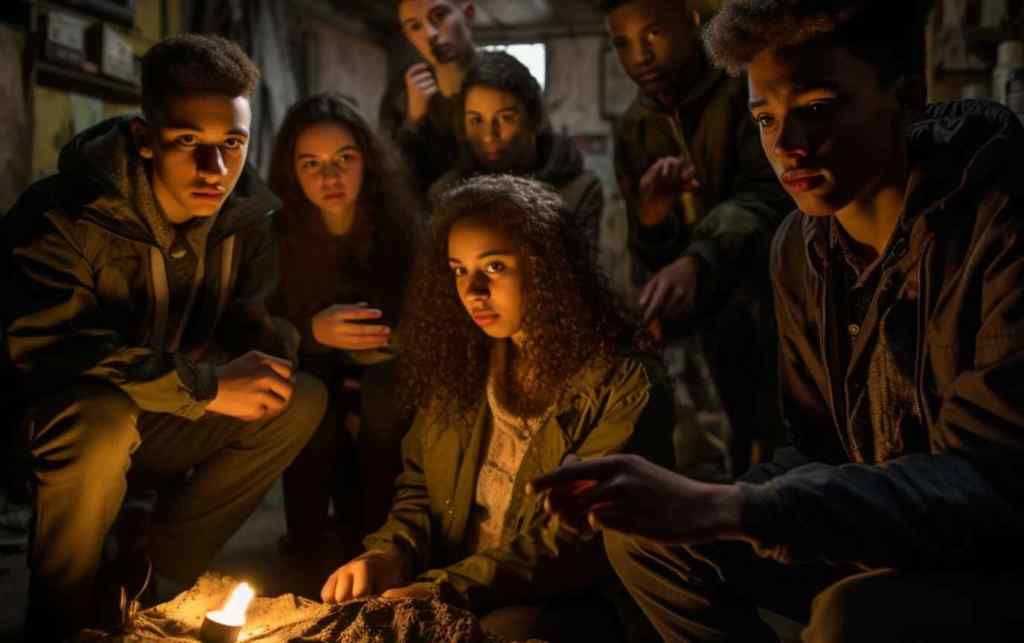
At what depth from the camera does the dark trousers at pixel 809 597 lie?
1.69 metres

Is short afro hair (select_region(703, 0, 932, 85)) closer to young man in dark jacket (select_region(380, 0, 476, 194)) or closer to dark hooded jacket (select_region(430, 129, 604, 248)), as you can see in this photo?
dark hooded jacket (select_region(430, 129, 604, 248))

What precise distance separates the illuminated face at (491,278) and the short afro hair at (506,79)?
4.82ft

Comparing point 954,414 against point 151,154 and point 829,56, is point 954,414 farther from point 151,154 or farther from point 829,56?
point 151,154

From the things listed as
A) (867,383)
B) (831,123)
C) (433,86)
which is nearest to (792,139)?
(831,123)

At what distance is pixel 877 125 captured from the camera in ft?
6.75

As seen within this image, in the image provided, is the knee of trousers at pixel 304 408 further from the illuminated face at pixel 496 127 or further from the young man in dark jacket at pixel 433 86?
the young man in dark jacket at pixel 433 86

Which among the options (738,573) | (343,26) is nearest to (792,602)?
(738,573)

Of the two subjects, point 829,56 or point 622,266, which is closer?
point 829,56

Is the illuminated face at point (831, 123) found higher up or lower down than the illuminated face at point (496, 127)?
lower down

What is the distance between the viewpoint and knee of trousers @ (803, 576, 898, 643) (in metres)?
1.71

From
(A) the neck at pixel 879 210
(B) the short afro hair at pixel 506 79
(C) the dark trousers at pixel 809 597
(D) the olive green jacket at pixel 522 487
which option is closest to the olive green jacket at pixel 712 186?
(B) the short afro hair at pixel 506 79

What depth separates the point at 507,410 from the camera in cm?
315

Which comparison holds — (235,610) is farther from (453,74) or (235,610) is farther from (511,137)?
(453,74)

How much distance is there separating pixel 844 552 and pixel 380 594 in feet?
5.19
